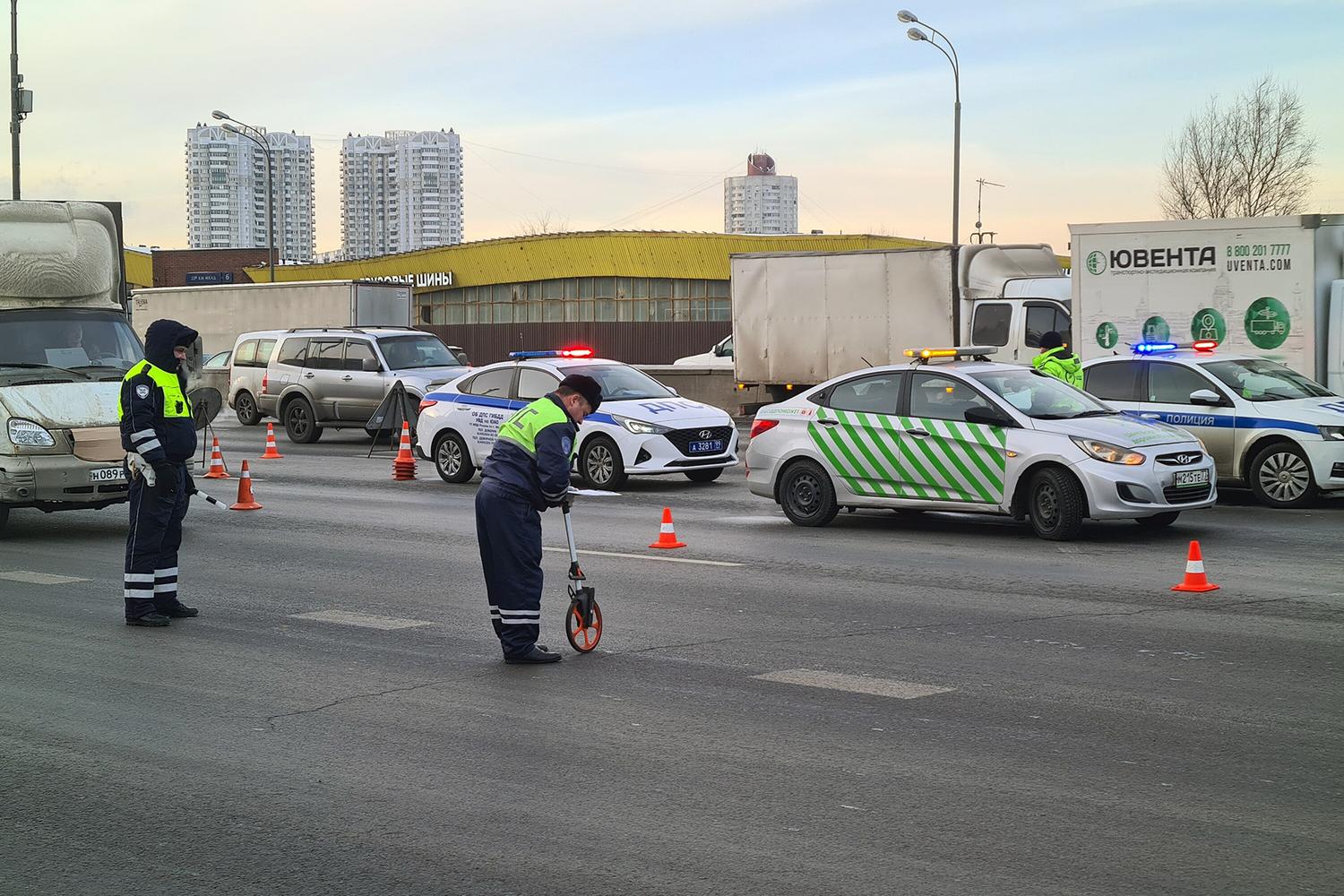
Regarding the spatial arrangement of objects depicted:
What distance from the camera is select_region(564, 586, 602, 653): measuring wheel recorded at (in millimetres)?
8680

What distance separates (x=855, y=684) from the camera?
789 centimetres

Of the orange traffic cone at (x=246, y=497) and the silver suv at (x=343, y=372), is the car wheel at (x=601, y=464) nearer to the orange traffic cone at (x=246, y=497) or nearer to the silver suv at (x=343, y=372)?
the orange traffic cone at (x=246, y=497)

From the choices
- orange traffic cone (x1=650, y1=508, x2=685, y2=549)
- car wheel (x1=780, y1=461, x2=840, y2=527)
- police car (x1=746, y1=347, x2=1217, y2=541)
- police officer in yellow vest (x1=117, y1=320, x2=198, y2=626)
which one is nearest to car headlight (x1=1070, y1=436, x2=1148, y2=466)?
police car (x1=746, y1=347, x2=1217, y2=541)

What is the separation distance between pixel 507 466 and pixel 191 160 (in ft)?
522

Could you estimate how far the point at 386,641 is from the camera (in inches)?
364

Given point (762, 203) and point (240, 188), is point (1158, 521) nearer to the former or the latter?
point (762, 203)

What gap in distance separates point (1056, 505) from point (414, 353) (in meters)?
16.7

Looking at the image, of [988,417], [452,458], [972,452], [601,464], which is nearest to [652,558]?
[972,452]

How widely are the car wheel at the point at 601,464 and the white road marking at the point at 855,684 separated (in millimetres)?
10053

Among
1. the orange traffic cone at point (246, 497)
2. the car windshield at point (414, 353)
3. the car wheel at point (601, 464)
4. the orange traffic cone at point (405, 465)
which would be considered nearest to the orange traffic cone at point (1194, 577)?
the car wheel at point (601, 464)

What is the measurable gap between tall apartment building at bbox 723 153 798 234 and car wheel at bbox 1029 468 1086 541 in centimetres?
14772

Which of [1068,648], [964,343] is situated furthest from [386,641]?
[964,343]

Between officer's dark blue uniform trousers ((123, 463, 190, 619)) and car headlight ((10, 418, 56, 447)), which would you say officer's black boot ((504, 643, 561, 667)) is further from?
car headlight ((10, 418, 56, 447))

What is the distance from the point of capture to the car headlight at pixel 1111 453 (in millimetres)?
13000
